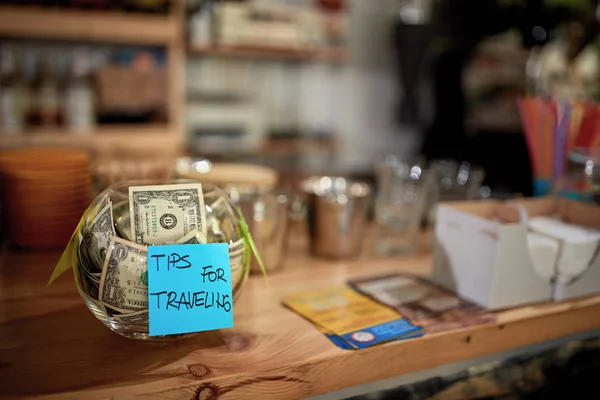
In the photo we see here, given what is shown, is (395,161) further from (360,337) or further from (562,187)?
(360,337)

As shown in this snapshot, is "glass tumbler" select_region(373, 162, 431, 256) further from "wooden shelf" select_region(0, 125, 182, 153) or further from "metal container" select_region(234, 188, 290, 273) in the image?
"wooden shelf" select_region(0, 125, 182, 153)

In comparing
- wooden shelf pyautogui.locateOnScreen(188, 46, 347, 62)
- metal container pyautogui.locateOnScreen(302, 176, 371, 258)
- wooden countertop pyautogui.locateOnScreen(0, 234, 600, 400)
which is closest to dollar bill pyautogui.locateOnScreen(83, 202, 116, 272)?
wooden countertop pyautogui.locateOnScreen(0, 234, 600, 400)

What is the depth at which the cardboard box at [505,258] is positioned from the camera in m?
0.94

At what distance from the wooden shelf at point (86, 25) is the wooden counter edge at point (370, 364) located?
2232mm

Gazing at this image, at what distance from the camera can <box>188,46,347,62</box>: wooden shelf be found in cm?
296

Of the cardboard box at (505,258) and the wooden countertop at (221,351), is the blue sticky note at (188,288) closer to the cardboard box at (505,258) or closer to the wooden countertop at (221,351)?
the wooden countertop at (221,351)

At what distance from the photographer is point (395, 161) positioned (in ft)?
4.99

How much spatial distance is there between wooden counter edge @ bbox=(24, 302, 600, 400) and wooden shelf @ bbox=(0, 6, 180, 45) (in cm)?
223

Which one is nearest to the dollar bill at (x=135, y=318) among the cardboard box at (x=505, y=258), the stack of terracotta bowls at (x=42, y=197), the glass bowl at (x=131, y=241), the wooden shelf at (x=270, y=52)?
the glass bowl at (x=131, y=241)

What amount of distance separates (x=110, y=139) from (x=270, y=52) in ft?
3.35

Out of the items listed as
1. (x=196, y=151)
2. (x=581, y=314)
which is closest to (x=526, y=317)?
(x=581, y=314)

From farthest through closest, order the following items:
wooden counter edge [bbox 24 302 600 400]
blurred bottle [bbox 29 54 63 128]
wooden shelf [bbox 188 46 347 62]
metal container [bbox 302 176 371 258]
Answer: wooden shelf [bbox 188 46 347 62] → blurred bottle [bbox 29 54 63 128] → metal container [bbox 302 176 371 258] → wooden counter edge [bbox 24 302 600 400]

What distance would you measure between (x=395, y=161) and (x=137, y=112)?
1741 mm

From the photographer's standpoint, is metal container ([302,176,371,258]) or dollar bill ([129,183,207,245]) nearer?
dollar bill ([129,183,207,245])
